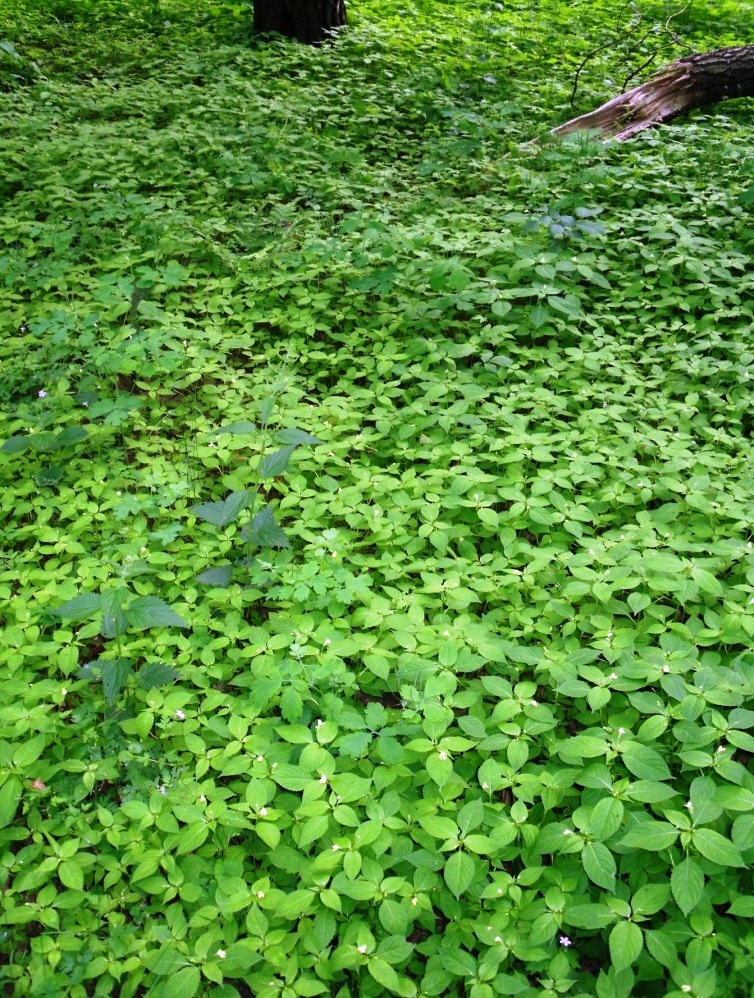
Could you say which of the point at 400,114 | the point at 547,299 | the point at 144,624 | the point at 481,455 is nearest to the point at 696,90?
the point at 400,114

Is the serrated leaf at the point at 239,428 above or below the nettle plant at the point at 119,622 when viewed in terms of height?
above

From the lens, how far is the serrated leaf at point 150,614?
7.73 feet

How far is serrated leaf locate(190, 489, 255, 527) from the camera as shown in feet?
9.11

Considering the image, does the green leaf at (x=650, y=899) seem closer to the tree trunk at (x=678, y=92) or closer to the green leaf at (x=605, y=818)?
the green leaf at (x=605, y=818)

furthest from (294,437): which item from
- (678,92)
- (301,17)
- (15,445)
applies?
(301,17)

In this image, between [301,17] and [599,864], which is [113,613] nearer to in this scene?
[599,864]

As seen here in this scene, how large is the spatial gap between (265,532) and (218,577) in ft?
0.84

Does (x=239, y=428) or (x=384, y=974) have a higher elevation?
(x=239, y=428)

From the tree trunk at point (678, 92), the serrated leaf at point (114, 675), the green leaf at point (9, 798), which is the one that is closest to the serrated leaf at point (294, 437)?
the serrated leaf at point (114, 675)

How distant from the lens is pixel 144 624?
2.36m

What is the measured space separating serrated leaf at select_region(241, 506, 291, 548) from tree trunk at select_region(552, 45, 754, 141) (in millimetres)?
5230

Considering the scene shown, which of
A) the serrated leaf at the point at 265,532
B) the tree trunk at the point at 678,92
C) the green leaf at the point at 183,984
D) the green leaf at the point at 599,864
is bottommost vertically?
the green leaf at the point at 183,984

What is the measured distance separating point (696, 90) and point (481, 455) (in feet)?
18.9

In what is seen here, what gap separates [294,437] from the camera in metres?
3.14
